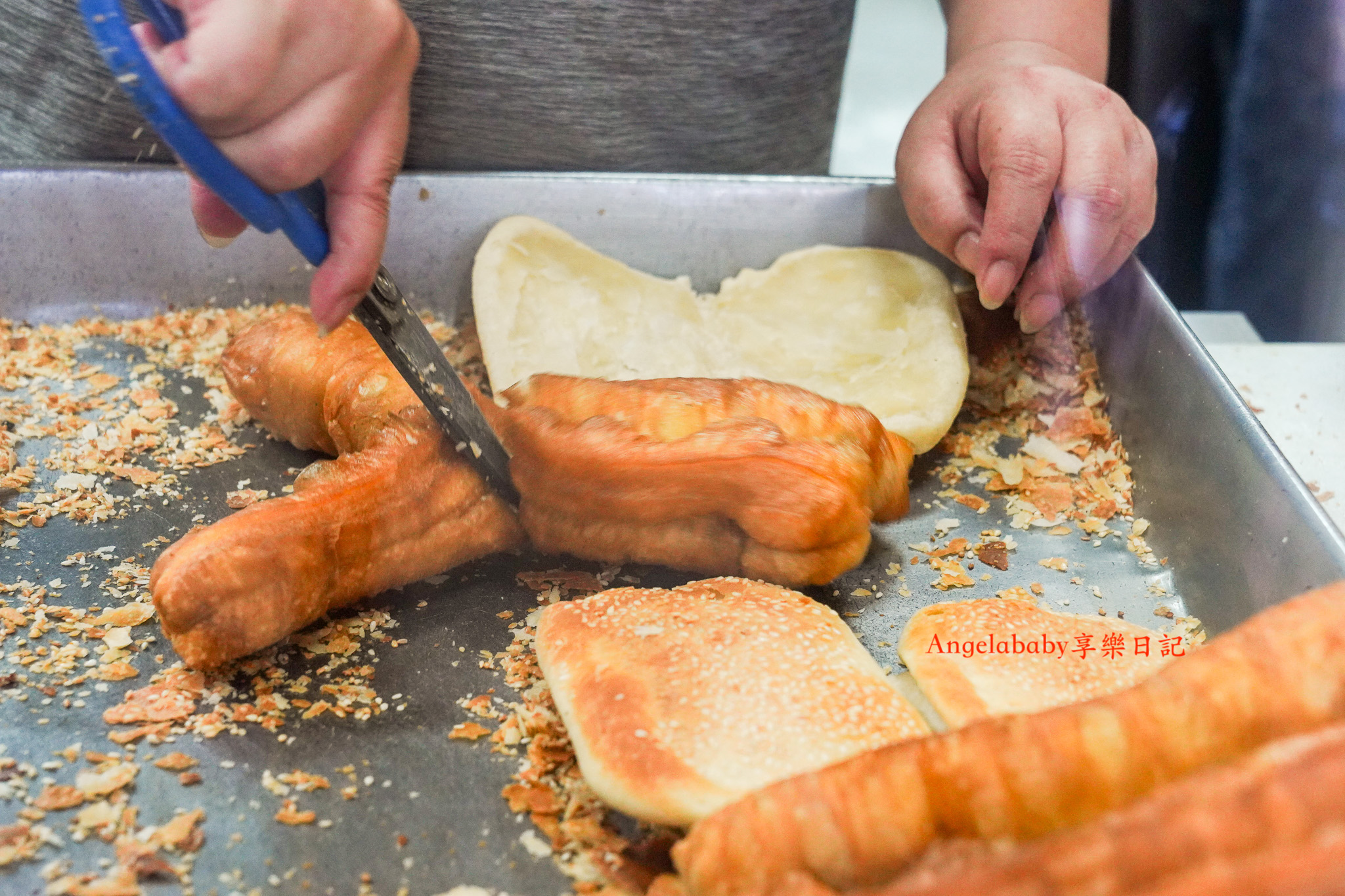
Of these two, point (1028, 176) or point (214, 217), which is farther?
point (1028, 176)

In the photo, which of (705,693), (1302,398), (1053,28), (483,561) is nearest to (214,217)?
(483,561)

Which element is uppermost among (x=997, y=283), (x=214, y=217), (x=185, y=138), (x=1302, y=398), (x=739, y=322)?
(x=185, y=138)

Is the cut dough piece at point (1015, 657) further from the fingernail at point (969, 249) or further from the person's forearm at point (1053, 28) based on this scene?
the person's forearm at point (1053, 28)

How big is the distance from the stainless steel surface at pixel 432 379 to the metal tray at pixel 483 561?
4.9 inches

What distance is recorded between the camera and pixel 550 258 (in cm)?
164

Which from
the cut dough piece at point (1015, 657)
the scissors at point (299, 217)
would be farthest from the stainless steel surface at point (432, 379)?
the cut dough piece at point (1015, 657)

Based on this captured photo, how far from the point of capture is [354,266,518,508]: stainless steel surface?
1.08m

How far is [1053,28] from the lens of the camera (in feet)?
5.21

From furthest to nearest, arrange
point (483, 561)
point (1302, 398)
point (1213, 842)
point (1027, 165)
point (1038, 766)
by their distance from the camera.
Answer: point (1302, 398) → point (1027, 165) → point (483, 561) → point (1038, 766) → point (1213, 842)

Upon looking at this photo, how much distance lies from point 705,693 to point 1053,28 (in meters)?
1.29

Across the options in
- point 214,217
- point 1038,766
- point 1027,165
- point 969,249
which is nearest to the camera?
point 1038,766

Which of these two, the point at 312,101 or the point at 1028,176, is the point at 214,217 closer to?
the point at 312,101

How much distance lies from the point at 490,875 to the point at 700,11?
4.82 ft

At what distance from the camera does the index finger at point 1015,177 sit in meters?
1.33
